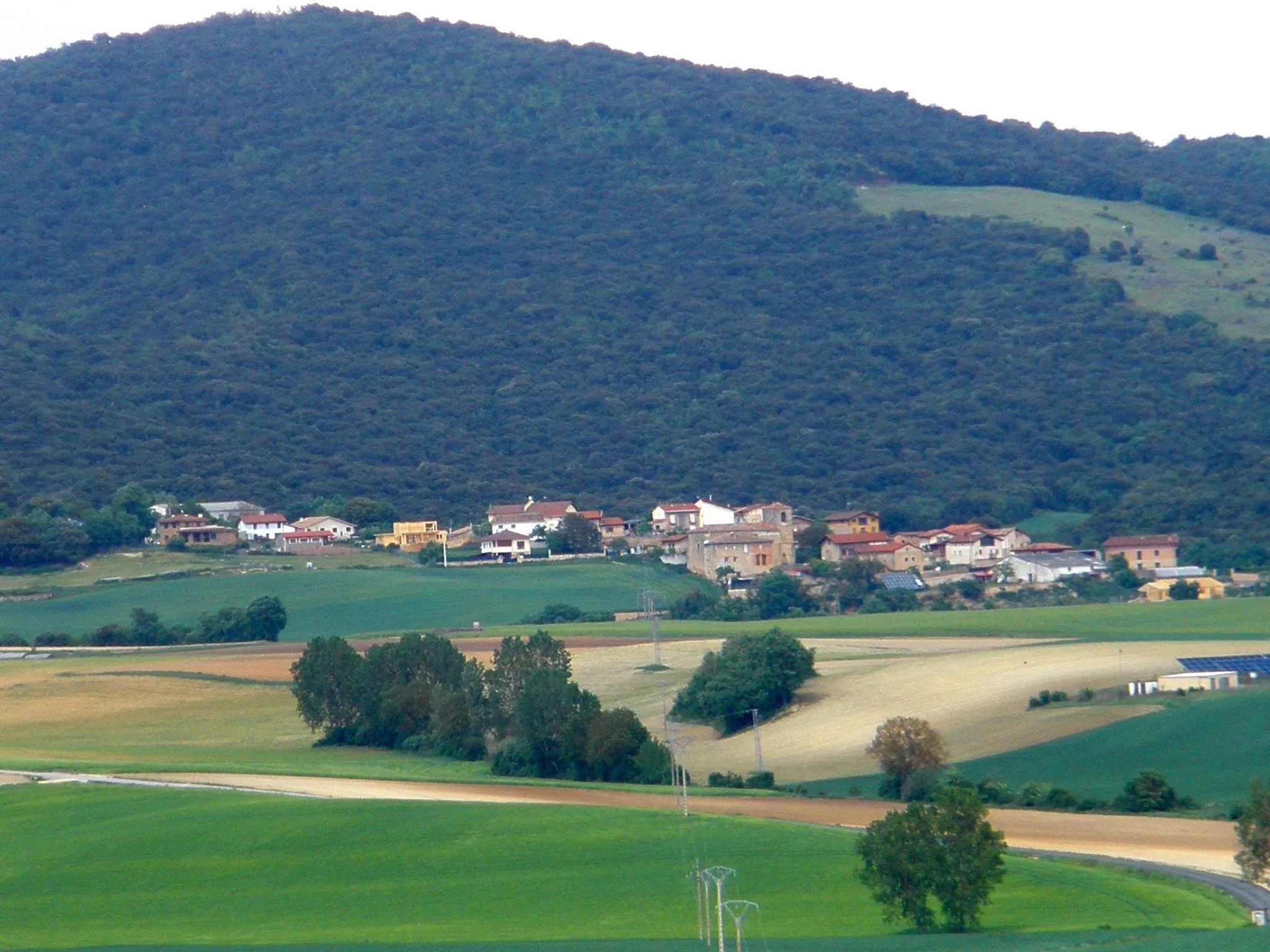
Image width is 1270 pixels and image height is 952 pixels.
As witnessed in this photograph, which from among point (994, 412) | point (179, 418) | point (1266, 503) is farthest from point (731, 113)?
point (1266, 503)

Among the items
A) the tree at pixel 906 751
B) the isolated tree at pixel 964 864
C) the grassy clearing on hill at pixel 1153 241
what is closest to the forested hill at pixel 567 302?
the grassy clearing on hill at pixel 1153 241

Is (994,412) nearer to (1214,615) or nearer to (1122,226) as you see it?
(1122,226)

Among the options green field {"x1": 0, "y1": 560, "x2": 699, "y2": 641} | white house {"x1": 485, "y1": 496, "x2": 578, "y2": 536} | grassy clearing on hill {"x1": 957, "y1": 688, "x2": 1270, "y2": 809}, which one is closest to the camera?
grassy clearing on hill {"x1": 957, "y1": 688, "x2": 1270, "y2": 809}

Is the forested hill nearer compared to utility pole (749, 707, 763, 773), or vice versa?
utility pole (749, 707, 763, 773)

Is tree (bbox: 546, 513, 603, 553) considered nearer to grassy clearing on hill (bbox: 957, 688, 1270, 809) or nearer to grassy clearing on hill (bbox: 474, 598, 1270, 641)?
grassy clearing on hill (bbox: 474, 598, 1270, 641)

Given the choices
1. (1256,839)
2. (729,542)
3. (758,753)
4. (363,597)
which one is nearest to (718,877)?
(1256,839)

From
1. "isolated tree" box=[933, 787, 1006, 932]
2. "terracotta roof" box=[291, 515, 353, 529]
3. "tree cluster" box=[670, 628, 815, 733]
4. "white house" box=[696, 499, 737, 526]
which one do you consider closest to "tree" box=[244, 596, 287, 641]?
"tree cluster" box=[670, 628, 815, 733]
